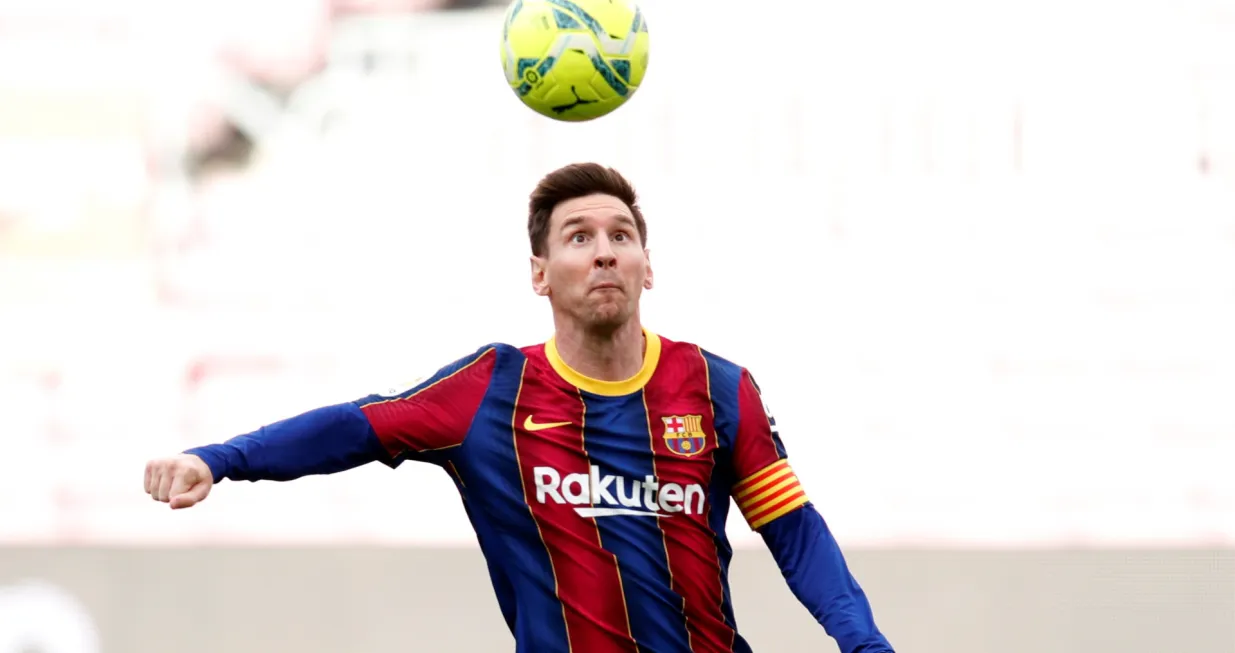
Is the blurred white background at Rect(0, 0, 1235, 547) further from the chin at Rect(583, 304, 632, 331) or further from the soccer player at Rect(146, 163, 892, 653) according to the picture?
the chin at Rect(583, 304, 632, 331)

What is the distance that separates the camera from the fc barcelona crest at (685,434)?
405 cm

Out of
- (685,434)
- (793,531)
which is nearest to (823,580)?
(793,531)

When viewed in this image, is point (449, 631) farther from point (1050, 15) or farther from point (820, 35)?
point (1050, 15)

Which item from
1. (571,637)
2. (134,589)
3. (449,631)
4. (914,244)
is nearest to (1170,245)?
(914,244)

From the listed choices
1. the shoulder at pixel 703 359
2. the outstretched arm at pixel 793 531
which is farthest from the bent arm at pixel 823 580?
the shoulder at pixel 703 359

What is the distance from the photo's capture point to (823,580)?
3914mm

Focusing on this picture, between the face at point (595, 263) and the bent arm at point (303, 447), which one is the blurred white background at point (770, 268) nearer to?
the face at point (595, 263)

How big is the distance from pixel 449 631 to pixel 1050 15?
3669mm

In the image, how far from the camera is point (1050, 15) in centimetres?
709

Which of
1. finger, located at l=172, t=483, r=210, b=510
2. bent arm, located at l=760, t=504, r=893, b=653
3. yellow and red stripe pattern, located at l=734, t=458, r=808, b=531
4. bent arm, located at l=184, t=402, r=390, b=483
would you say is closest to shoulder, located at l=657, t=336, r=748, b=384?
yellow and red stripe pattern, located at l=734, t=458, r=808, b=531

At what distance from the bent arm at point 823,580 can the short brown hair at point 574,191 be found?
81 centimetres

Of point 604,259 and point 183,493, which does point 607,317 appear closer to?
point 604,259

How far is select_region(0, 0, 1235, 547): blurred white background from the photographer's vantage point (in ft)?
22.8

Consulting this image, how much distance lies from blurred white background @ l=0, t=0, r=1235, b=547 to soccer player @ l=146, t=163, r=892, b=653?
280cm
